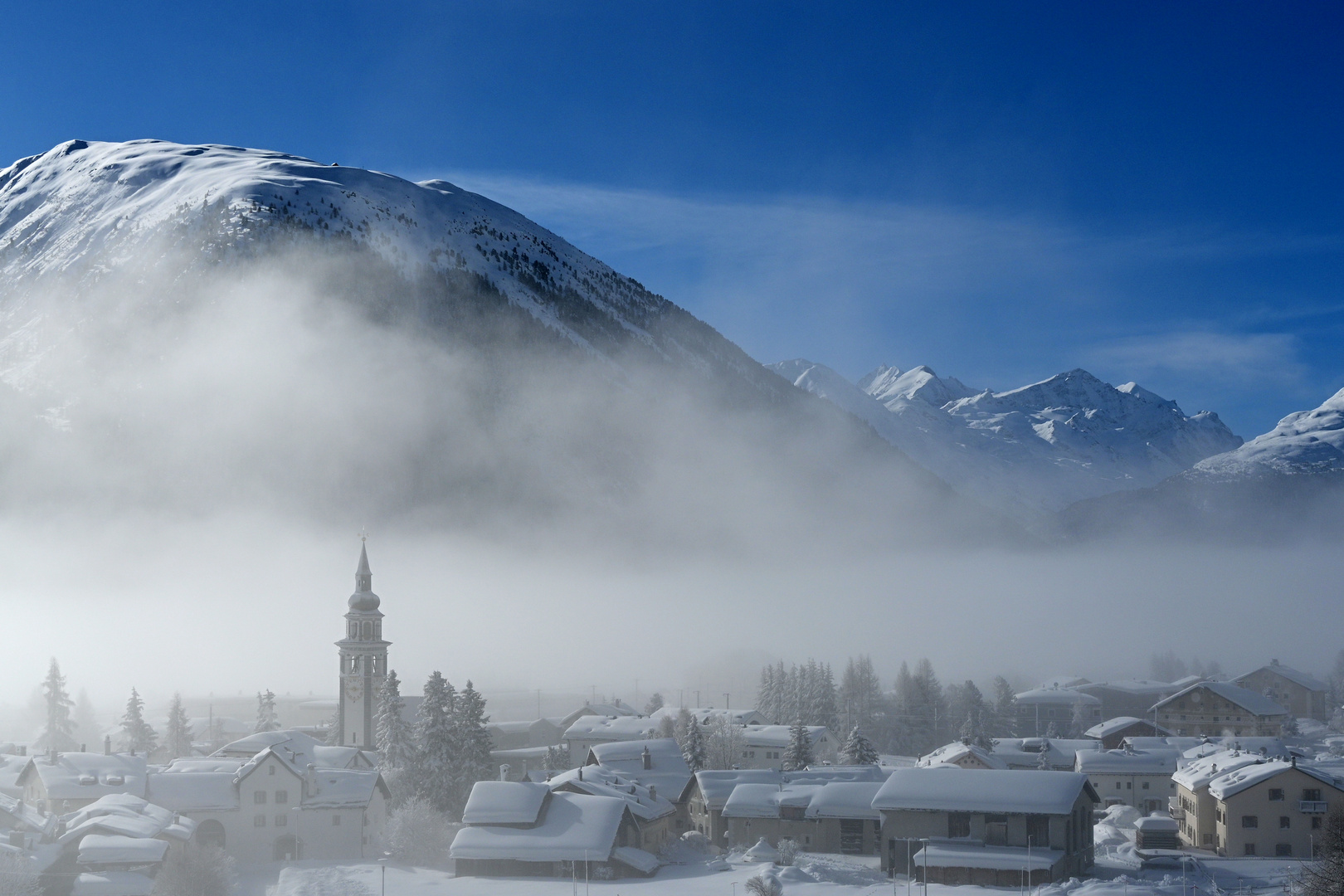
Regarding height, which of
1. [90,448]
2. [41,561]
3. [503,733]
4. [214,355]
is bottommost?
[503,733]

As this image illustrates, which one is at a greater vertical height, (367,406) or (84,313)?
(84,313)

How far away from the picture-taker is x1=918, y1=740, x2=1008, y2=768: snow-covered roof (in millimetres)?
86312

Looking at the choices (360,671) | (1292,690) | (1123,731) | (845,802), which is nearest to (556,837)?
(845,802)

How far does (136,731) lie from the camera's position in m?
106

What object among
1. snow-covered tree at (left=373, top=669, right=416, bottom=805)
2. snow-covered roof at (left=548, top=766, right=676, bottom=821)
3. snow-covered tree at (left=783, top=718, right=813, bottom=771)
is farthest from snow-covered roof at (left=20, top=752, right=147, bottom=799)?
snow-covered tree at (left=783, top=718, right=813, bottom=771)

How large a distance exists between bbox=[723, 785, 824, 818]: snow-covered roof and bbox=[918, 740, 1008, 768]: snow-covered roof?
18.7 metres

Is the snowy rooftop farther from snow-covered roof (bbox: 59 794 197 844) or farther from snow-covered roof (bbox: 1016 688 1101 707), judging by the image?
snow-covered roof (bbox: 1016 688 1101 707)

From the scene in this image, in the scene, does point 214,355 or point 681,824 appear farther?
point 214,355

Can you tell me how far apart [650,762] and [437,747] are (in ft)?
56.7

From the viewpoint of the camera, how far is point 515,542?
19475 cm

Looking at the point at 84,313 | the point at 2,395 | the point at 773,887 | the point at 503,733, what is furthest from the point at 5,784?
the point at 84,313

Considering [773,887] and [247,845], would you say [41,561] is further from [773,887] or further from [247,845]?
[773,887]

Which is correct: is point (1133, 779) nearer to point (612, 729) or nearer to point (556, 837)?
point (556, 837)

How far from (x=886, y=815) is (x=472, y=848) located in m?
Result: 19.5
